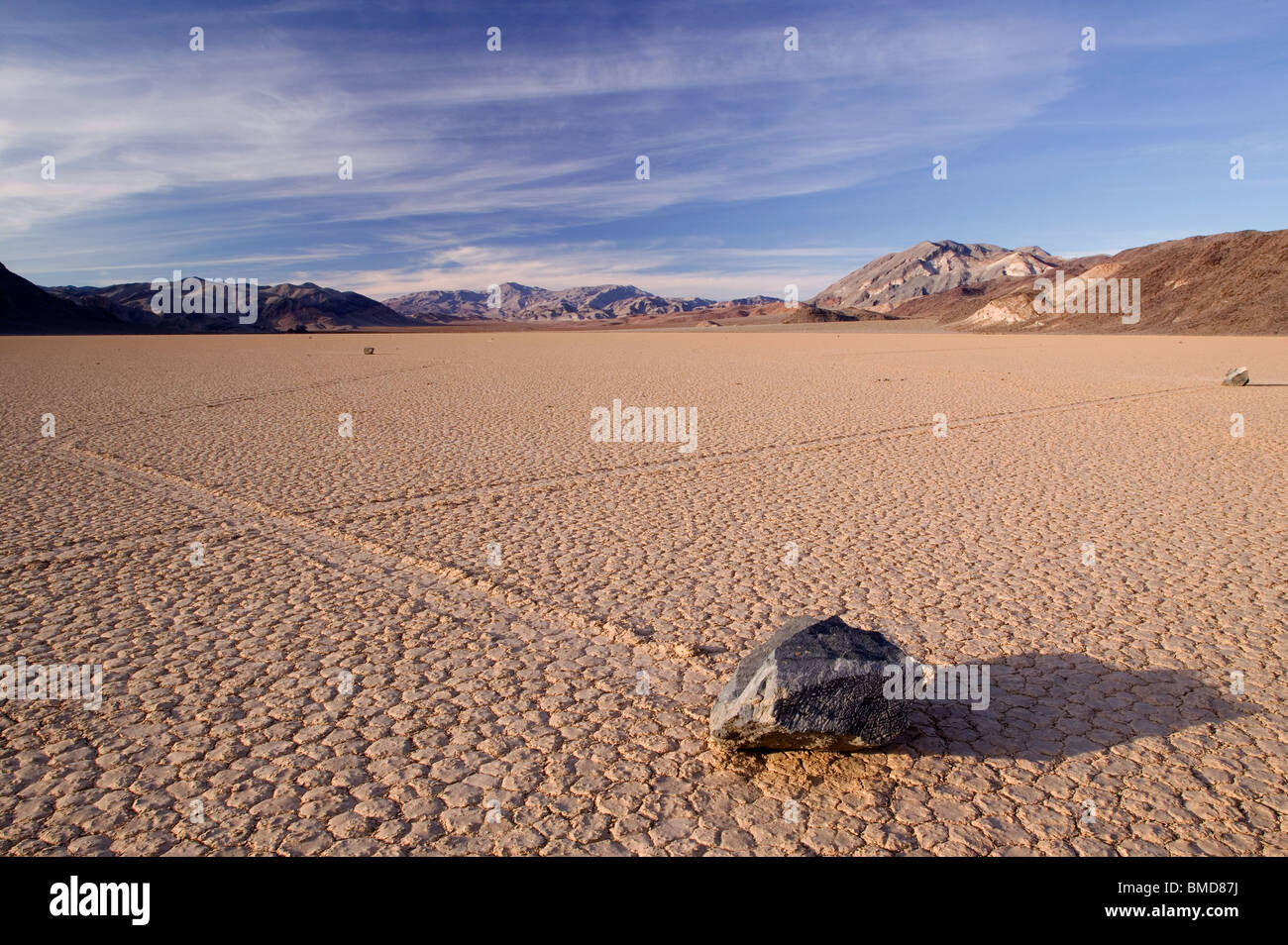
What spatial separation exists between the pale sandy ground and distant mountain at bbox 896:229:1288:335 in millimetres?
53889

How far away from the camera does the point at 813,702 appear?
315 cm

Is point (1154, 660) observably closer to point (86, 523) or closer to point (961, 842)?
point (961, 842)

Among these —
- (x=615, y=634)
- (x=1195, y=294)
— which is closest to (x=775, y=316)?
(x=1195, y=294)

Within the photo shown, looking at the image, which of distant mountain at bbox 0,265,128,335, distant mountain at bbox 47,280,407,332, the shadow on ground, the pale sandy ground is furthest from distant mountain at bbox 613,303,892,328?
the shadow on ground

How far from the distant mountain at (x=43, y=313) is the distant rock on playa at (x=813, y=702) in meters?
105

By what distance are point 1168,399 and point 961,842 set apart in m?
15.8

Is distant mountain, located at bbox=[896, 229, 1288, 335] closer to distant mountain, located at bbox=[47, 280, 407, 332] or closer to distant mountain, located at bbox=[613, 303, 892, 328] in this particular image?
distant mountain, located at bbox=[613, 303, 892, 328]

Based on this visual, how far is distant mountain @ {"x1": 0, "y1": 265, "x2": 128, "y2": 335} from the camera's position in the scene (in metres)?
87.1

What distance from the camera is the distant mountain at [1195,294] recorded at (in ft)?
174

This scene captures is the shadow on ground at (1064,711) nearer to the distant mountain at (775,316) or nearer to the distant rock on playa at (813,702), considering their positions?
the distant rock on playa at (813,702)

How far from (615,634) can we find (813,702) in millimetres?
1718
